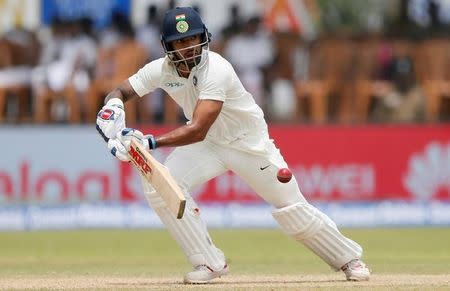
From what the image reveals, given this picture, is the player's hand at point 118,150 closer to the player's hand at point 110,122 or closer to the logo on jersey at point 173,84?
the player's hand at point 110,122

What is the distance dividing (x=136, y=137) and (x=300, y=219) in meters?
1.04

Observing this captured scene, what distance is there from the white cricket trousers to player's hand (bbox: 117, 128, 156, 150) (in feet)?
1.18

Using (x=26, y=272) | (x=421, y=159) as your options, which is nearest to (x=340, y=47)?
(x=421, y=159)

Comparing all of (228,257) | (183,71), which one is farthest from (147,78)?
(228,257)

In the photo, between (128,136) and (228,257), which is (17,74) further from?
(128,136)

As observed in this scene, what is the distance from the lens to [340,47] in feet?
45.2

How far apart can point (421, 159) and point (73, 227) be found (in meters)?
3.69

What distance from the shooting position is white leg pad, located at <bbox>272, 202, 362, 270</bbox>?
7008mm

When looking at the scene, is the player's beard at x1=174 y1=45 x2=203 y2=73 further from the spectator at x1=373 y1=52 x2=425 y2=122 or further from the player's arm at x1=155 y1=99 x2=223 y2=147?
the spectator at x1=373 y1=52 x2=425 y2=122

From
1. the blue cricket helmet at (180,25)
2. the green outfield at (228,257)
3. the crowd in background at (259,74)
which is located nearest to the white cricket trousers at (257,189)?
the green outfield at (228,257)

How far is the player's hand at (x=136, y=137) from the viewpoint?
261 inches

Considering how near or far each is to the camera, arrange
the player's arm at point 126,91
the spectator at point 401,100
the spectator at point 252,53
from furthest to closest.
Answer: the spectator at point 401,100 → the spectator at point 252,53 → the player's arm at point 126,91

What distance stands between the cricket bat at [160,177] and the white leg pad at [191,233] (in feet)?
0.85

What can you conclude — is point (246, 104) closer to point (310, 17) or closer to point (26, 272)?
point (26, 272)
